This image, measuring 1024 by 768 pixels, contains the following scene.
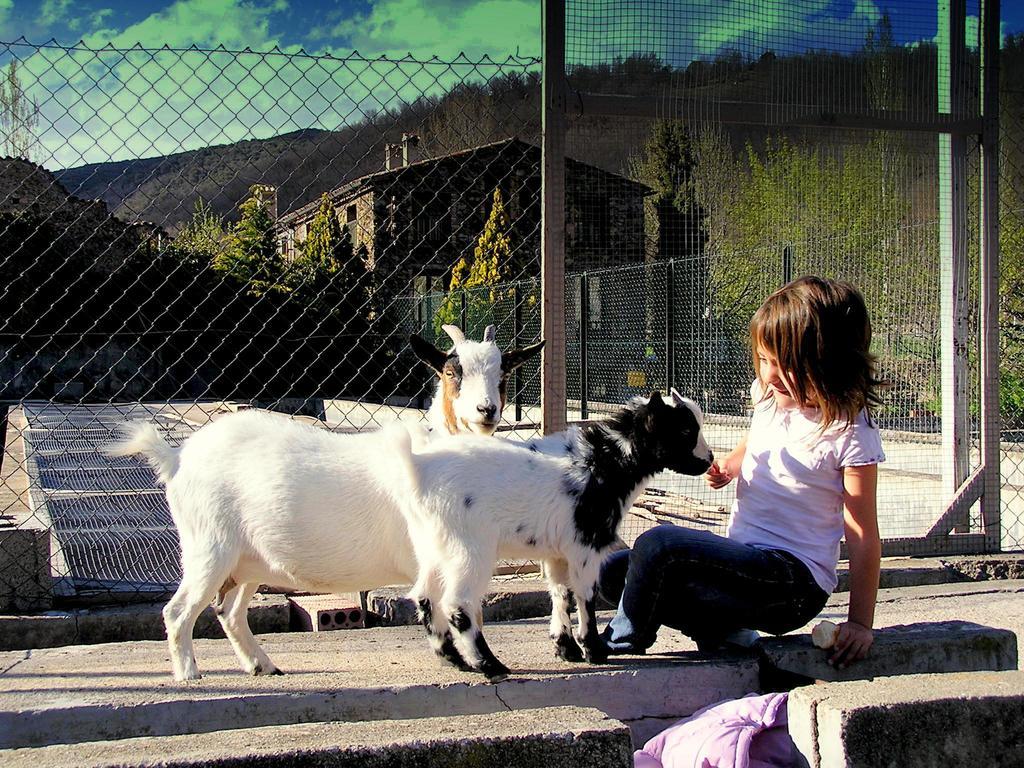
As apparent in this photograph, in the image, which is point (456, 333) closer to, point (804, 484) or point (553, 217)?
point (553, 217)

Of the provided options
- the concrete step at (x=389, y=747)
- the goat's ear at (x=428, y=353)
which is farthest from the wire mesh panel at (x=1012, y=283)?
the concrete step at (x=389, y=747)

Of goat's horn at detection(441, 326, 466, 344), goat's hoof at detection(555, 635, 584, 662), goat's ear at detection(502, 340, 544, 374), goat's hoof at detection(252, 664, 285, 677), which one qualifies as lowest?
goat's hoof at detection(252, 664, 285, 677)

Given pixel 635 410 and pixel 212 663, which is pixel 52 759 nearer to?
pixel 212 663

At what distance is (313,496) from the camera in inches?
134

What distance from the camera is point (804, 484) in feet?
11.1

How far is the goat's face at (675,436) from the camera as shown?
3.50 meters

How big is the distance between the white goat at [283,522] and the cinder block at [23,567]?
1407mm

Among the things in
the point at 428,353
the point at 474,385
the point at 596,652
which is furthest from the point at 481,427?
the point at 596,652

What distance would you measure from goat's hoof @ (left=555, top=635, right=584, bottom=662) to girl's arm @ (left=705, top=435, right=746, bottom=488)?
781 millimetres

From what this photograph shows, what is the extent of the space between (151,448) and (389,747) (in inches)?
67.9

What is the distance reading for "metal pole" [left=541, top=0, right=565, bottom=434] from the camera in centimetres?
493

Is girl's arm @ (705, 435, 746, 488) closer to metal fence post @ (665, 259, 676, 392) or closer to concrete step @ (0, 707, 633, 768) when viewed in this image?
concrete step @ (0, 707, 633, 768)

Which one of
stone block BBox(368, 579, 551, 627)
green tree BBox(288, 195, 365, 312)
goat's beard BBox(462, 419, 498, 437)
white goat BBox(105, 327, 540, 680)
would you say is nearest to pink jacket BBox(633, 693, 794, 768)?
white goat BBox(105, 327, 540, 680)

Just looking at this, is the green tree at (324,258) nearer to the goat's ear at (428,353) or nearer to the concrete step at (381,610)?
the goat's ear at (428,353)
